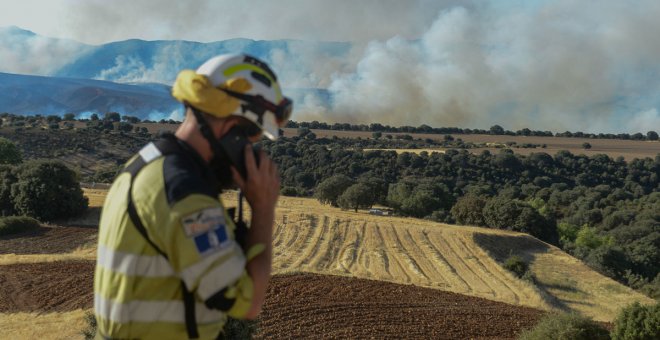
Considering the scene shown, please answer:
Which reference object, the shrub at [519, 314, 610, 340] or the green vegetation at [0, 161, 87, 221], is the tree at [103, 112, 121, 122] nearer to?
the green vegetation at [0, 161, 87, 221]

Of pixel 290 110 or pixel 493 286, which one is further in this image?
pixel 493 286

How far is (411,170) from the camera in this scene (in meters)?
64.0

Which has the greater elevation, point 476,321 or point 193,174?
point 193,174

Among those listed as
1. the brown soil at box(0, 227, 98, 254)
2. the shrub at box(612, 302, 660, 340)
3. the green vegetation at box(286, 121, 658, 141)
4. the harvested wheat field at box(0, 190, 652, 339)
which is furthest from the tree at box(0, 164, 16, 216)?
the green vegetation at box(286, 121, 658, 141)

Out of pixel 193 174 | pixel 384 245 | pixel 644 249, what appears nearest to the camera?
pixel 193 174

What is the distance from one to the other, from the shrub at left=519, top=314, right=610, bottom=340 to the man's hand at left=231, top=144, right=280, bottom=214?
1141cm

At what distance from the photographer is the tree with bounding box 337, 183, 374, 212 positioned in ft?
129

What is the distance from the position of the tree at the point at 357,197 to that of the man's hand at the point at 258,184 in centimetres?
3725

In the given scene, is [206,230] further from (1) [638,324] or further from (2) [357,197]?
(2) [357,197]

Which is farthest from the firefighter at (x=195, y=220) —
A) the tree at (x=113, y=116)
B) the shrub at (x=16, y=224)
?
the tree at (x=113, y=116)

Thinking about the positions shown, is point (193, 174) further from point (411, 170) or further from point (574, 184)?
point (574, 184)

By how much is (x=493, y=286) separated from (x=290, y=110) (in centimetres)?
2190

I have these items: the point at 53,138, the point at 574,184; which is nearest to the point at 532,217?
the point at 574,184

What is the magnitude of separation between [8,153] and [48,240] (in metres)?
21.2
